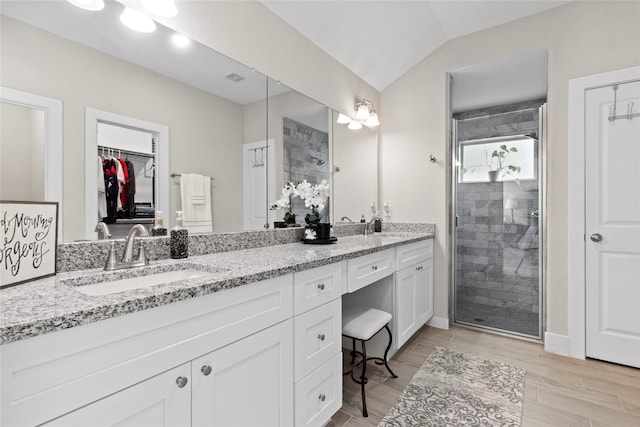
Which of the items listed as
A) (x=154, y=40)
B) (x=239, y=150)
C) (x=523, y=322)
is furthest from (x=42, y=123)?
(x=523, y=322)

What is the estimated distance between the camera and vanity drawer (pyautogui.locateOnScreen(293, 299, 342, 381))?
1.33 m

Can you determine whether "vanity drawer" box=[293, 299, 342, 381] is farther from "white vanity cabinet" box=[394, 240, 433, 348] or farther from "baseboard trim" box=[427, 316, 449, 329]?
"baseboard trim" box=[427, 316, 449, 329]

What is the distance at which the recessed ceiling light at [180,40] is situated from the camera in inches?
61.6

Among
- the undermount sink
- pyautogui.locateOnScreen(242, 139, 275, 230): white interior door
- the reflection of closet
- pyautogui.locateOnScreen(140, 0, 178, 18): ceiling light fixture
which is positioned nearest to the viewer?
the undermount sink

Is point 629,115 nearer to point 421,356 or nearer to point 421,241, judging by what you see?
point 421,241

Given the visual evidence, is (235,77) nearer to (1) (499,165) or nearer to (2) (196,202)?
(2) (196,202)

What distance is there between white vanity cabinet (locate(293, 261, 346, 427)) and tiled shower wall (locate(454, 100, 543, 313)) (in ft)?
6.60

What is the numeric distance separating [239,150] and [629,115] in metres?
2.69

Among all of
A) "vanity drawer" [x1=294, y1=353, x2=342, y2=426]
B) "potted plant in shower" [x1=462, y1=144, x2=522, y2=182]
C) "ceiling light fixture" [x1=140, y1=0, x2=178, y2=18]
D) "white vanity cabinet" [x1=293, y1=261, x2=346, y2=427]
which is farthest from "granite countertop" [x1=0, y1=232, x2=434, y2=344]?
"potted plant in shower" [x1=462, y1=144, x2=522, y2=182]

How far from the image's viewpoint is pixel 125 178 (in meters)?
1.40

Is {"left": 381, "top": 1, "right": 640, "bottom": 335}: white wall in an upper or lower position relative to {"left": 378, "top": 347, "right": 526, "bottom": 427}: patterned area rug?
upper

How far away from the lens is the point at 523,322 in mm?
2891

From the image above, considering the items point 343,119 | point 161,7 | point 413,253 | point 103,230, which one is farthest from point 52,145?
point 413,253

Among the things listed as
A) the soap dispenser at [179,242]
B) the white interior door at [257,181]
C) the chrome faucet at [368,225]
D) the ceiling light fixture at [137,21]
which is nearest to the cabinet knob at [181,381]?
the soap dispenser at [179,242]
